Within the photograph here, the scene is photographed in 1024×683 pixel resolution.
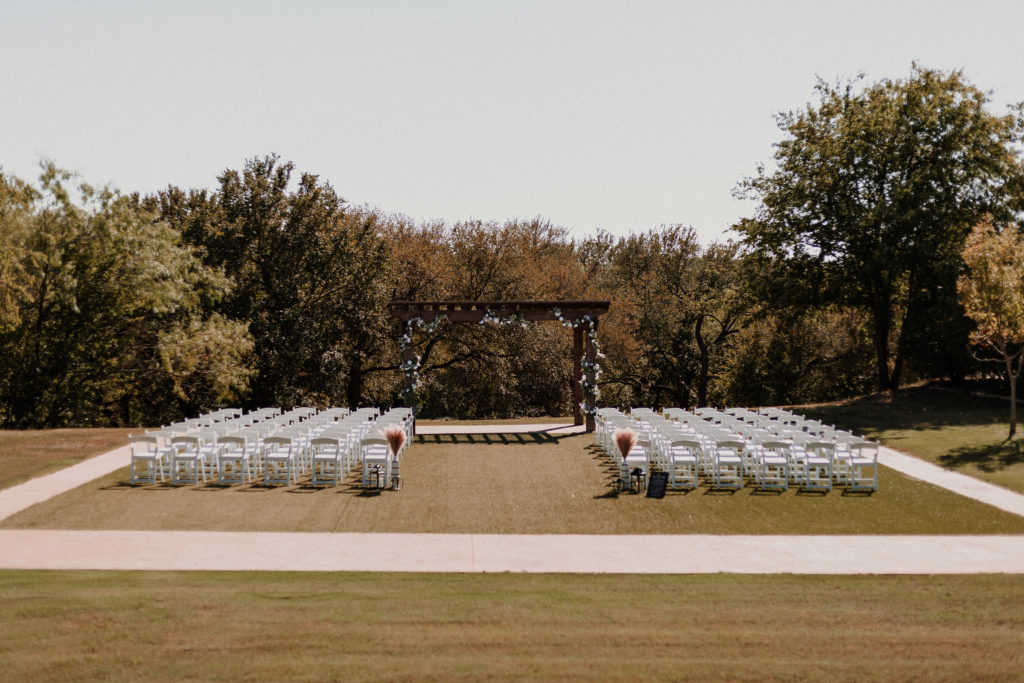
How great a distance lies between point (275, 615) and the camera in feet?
24.2

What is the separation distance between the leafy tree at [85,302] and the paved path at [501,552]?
59.6ft

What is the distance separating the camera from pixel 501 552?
34.4ft

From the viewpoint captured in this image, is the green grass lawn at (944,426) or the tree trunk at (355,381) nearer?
the green grass lawn at (944,426)

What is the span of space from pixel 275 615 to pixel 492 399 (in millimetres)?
30252

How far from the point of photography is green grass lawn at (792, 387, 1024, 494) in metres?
18.6

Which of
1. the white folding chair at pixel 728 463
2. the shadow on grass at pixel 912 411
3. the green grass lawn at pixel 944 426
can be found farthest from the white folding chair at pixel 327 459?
the shadow on grass at pixel 912 411

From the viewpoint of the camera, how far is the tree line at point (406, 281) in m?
28.6

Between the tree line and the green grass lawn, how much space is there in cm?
196

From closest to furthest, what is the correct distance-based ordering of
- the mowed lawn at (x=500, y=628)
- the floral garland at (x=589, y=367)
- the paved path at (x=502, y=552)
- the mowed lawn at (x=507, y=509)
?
the mowed lawn at (x=500, y=628), the paved path at (x=502, y=552), the mowed lawn at (x=507, y=509), the floral garland at (x=589, y=367)

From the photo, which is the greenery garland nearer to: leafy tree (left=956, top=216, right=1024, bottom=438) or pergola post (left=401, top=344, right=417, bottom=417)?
pergola post (left=401, top=344, right=417, bottom=417)

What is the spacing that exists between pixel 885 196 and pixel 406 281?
64.4 feet

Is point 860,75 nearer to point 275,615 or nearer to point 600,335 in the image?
point 600,335

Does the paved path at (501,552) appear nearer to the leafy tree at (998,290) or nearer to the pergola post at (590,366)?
the leafy tree at (998,290)

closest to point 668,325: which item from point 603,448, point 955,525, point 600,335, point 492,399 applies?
point 600,335
